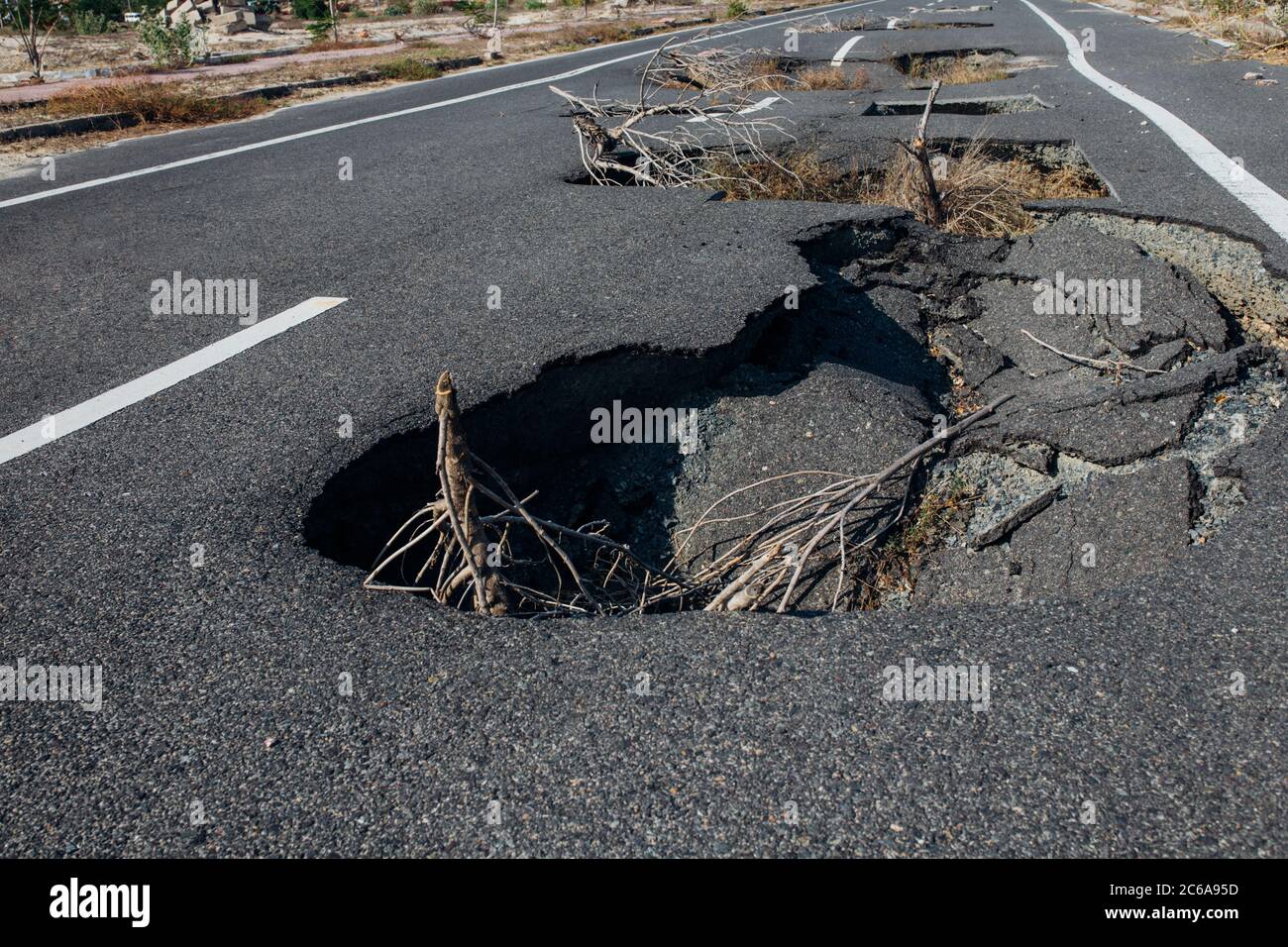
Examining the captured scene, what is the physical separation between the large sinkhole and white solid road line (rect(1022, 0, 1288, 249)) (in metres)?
0.87

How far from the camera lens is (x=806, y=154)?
6395mm

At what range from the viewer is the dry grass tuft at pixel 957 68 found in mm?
10820

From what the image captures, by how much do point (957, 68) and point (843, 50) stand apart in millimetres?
2563

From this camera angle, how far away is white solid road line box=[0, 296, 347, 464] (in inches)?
126

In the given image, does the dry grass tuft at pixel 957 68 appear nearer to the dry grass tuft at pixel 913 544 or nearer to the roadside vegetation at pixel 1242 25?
the roadside vegetation at pixel 1242 25

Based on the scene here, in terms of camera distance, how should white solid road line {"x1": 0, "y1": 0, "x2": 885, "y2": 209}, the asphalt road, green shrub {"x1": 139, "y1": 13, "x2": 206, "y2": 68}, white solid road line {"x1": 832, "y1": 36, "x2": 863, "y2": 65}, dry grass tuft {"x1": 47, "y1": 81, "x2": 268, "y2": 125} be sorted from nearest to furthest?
the asphalt road < white solid road line {"x1": 0, "y1": 0, "x2": 885, "y2": 209} < dry grass tuft {"x1": 47, "y1": 81, "x2": 268, "y2": 125} < white solid road line {"x1": 832, "y1": 36, "x2": 863, "y2": 65} < green shrub {"x1": 139, "y1": 13, "x2": 206, "y2": 68}

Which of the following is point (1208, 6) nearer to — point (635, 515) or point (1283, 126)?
point (1283, 126)

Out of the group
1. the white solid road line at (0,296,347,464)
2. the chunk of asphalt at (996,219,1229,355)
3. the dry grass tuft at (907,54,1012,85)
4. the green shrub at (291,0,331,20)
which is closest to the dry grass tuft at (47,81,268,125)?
the white solid road line at (0,296,347,464)

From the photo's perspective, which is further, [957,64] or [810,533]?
[957,64]

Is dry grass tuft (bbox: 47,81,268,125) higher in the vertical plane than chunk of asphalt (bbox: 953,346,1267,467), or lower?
higher

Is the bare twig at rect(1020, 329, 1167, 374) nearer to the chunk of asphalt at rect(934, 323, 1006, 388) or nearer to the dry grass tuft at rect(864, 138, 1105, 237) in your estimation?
the chunk of asphalt at rect(934, 323, 1006, 388)

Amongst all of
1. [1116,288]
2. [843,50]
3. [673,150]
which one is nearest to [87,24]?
[843,50]

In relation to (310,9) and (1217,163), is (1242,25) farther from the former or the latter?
(310,9)

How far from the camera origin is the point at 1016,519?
3.38 metres
